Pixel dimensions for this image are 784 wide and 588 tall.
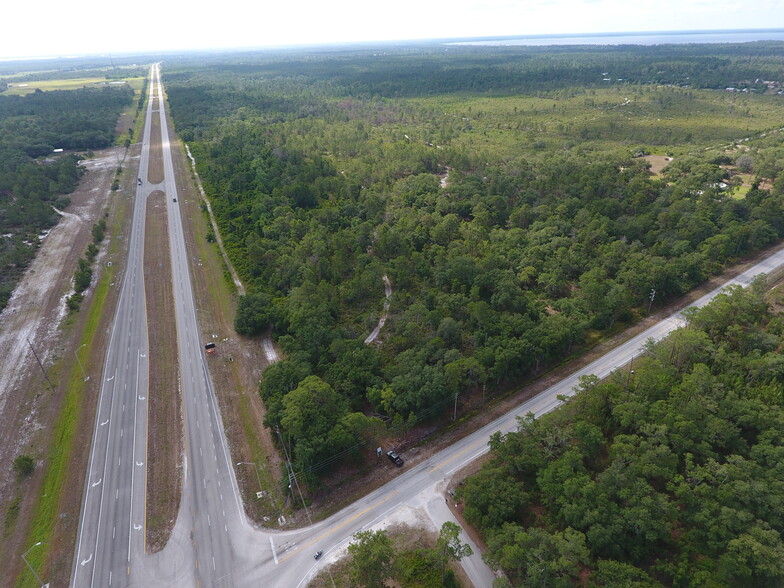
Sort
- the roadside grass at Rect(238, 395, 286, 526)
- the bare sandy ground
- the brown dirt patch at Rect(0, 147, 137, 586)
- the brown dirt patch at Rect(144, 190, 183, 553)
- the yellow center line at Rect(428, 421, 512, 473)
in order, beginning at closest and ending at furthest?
the brown dirt patch at Rect(0, 147, 137, 586) → the roadside grass at Rect(238, 395, 286, 526) → the brown dirt patch at Rect(144, 190, 183, 553) → the yellow center line at Rect(428, 421, 512, 473) → the bare sandy ground

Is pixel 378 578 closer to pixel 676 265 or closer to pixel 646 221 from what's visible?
pixel 676 265

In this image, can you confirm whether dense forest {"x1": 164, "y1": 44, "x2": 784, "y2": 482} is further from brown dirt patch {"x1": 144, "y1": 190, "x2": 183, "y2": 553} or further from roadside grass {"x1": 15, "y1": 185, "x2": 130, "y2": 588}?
roadside grass {"x1": 15, "y1": 185, "x2": 130, "y2": 588}

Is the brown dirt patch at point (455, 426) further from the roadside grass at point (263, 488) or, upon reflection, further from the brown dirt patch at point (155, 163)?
the brown dirt patch at point (155, 163)

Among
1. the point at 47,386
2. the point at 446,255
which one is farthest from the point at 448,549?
the point at 47,386

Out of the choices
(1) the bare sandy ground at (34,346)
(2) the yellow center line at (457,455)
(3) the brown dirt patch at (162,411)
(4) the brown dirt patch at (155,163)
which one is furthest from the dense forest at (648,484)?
(4) the brown dirt patch at (155,163)

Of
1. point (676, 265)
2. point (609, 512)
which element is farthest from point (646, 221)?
point (609, 512)

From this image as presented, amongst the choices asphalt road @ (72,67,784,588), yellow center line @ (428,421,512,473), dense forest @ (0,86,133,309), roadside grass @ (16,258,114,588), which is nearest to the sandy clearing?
yellow center line @ (428,421,512,473)
